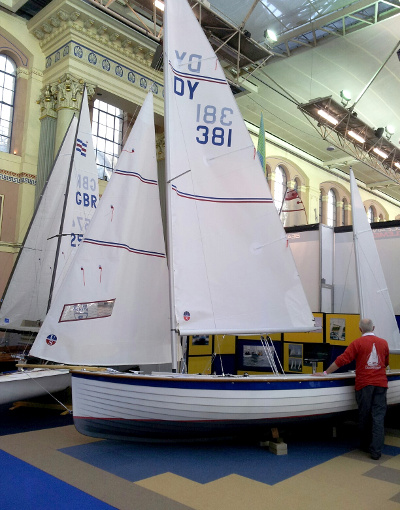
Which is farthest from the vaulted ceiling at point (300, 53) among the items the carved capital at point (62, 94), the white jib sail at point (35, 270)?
the white jib sail at point (35, 270)

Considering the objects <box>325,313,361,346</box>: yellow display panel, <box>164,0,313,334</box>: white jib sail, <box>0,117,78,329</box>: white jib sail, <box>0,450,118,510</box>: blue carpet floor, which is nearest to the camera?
<box>0,450,118,510</box>: blue carpet floor

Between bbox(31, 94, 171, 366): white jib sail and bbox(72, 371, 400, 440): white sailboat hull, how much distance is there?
469 mm

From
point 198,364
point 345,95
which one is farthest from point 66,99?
point 345,95

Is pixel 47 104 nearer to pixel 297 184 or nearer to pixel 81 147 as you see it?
pixel 81 147

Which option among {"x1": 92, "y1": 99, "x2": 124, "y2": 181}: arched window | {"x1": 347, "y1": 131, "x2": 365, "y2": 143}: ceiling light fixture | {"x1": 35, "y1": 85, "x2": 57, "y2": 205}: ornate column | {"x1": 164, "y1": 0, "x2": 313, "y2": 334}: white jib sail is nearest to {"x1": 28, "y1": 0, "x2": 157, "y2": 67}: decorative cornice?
{"x1": 35, "y1": 85, "x2": 57, "y2": 205}: ornate column

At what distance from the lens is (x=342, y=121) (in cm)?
1831

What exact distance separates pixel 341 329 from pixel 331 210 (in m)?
20.2

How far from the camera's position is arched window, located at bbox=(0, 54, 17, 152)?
44.9ft

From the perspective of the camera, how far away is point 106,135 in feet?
52.1

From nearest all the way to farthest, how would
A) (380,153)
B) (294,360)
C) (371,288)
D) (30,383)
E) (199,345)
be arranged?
(30,383)
(371,288)
(294,360)
(199,345)
(380,153)

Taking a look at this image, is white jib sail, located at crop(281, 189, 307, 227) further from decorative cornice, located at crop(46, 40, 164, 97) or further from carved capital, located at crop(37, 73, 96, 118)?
carved capital, located at crop(37, 73, 96, 118)

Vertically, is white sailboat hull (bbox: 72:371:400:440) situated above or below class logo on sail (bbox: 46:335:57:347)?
below

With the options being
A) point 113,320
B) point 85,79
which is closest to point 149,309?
point 113,320

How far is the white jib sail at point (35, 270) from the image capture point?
31.3 ft
